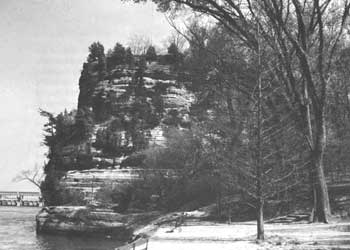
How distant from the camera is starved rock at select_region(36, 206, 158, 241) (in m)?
34.3

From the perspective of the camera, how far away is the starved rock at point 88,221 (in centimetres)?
3434

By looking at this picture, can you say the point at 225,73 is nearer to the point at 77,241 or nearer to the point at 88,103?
the point at 77,241

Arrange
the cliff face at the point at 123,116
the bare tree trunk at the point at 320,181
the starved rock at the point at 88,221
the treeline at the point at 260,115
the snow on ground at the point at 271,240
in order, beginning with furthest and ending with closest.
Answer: the cliff face at the point at 123,116, the starved rock at the point at 88,221, the bare tree trunk at the point at 320,181, the treeline at the point at 260,115, the snow on ground at the point at 271,240

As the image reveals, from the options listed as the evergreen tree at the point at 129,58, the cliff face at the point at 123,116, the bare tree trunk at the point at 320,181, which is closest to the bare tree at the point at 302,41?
the bare tree trunk at the point at 320,181

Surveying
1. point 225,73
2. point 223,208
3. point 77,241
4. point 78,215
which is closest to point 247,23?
point 225,73

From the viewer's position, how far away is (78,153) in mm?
52094

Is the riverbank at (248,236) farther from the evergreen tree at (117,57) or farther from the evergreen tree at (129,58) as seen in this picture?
the evergreen tree at (117,57)

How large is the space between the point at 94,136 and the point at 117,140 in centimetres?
300

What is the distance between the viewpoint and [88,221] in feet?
124

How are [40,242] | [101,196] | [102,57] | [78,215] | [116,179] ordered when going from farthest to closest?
1. [102,57]
2. [116,179]
3. [101,196]
4. [78,215]
5. [40,242]

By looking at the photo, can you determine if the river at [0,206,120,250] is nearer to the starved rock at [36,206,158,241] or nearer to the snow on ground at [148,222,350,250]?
the starved rock at [36,206,158,241]

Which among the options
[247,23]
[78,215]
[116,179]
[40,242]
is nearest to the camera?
[247,23]

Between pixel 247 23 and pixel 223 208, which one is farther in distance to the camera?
pixel 223 208

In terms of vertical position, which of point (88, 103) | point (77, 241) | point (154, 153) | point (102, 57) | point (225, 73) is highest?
point (102, 57)
